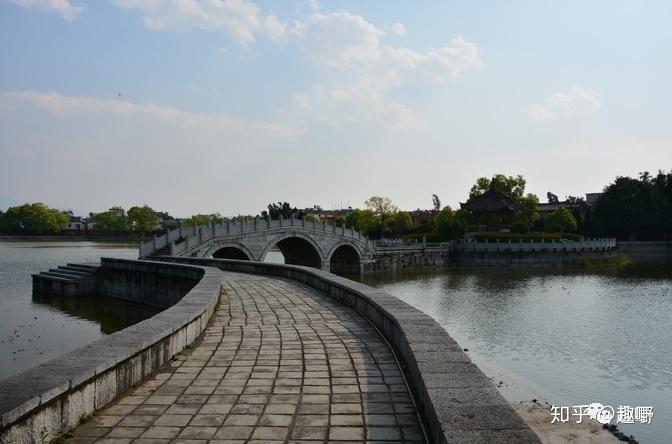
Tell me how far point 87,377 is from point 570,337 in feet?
48.6

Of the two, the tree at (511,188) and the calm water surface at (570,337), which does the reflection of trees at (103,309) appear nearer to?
the calm water surface at (570,337)

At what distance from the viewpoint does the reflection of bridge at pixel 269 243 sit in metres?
26.8

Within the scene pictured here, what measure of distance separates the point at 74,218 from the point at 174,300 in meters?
142

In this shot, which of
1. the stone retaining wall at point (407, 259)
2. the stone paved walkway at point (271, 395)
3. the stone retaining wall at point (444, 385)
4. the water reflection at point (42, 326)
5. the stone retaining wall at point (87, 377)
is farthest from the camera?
the stone retaining wall at point (407, 259)

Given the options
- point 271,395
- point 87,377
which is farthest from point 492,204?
point 87,377

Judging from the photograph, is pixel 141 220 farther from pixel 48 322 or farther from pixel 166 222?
pixel 48 322

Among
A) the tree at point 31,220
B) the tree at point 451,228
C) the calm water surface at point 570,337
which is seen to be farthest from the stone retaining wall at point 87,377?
the tree at point 31,220

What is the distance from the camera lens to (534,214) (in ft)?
209

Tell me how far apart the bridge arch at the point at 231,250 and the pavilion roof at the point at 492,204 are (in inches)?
1287

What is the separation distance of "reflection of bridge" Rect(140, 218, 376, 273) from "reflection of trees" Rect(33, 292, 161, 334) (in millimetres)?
4314

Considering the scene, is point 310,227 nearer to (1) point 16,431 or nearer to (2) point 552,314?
(2) point 552,314

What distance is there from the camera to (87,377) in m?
4.02

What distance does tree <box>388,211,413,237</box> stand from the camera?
230 feet

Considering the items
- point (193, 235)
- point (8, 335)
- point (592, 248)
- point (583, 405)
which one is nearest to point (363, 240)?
point (193, 235)
